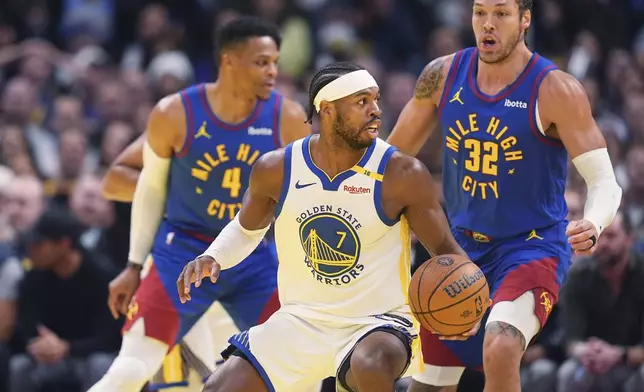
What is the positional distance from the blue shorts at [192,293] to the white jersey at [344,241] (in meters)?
1.14

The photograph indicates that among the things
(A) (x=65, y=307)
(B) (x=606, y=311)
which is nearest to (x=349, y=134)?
(B) (x=606, y=311)

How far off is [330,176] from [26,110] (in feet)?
25.3

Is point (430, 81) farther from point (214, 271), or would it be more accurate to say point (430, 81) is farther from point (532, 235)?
point (214, 271)

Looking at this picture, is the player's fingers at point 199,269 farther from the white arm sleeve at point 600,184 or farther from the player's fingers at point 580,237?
the white arm sleeve at point 600,184

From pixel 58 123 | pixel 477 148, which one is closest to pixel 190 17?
pixel 58 123

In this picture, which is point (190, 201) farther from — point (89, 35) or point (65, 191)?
point (89, 35)

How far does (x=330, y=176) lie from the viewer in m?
6.18

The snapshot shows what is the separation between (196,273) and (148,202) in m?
1.56

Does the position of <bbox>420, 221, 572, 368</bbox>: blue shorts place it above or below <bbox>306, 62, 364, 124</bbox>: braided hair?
below

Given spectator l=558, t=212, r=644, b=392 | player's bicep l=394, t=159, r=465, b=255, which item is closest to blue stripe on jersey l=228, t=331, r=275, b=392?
player's bicep l=394, t=159, r=465, b=255

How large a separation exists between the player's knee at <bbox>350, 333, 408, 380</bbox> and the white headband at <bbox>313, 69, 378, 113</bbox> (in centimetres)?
117

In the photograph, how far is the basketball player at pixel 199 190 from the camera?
7301mm

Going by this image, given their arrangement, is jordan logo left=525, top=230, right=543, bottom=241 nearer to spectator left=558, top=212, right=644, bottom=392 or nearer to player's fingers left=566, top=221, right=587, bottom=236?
player's fingers left=566, top=221, right=587, bottom=236

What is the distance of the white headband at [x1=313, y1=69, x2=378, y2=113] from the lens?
242 inches
